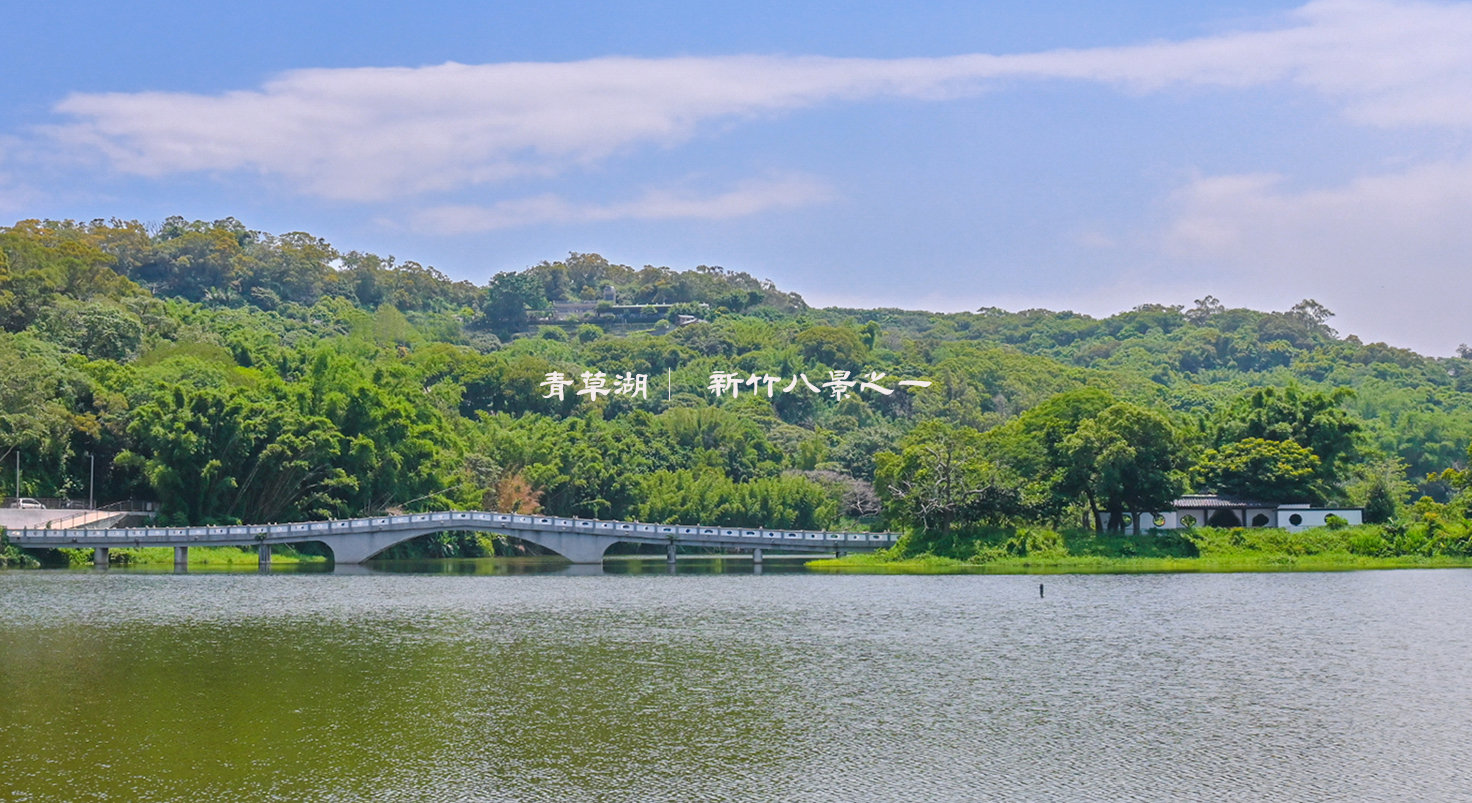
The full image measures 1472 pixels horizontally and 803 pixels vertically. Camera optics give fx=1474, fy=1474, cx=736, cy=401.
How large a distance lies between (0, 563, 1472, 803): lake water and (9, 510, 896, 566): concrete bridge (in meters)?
20.3

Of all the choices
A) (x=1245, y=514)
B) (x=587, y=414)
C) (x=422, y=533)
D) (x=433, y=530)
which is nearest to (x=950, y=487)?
(x=1245, y=514)

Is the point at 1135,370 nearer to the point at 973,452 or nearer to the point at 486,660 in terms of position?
the point at 973,452

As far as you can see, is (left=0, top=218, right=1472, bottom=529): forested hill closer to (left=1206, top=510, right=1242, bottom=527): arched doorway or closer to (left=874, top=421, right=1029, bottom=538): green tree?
(left=874, top=421, right=1029, bottom=538): green tree

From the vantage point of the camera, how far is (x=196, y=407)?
67.1 metres

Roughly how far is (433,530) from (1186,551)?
32.4 meters

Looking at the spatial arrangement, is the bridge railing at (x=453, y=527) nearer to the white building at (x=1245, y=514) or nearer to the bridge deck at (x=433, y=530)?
the bridge deck at (x=433, y=530)

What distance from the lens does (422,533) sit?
66.0 meters

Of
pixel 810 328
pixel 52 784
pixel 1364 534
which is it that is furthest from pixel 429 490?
pixel 810 328

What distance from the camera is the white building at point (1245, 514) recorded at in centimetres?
6525

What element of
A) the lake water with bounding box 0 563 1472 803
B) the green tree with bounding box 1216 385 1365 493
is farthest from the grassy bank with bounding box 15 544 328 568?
the green tree with bounding box 1216 385 1365 493

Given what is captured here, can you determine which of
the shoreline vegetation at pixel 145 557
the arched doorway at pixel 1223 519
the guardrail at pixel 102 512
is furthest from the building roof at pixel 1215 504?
the guardrail at pixel 102 512

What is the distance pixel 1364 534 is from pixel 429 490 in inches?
1767

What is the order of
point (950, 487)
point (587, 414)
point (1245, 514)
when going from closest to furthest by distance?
point (950, 487) → point (1245, 514) → point (587, 414)

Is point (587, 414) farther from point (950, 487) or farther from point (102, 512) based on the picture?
point (950, 487)
